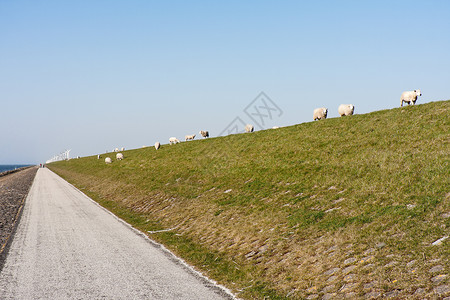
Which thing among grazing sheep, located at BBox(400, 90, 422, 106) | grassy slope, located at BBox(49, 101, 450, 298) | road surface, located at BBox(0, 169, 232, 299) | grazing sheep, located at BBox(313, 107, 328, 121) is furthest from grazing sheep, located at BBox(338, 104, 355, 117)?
road surface, located at BBox(0, 169, 232, 299)

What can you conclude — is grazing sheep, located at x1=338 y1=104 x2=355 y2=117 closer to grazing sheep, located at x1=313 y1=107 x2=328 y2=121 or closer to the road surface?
grazing sheep, located at x1=313 y1=107 x2=328 y2=121

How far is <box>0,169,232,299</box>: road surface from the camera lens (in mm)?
11156

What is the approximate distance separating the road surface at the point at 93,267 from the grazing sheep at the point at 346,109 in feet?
100.0

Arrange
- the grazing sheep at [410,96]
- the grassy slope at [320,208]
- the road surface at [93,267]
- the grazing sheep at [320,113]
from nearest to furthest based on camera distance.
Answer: the road surface at [93,267] < the grassy slope at [320,208] < the grazing sheep at [410,96] < the grazing sheep at [320,113]

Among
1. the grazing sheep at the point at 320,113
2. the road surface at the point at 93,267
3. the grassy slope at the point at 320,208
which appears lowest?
the road surface at the point at 93,267

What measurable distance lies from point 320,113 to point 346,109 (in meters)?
3.43

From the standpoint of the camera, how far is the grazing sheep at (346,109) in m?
41.5

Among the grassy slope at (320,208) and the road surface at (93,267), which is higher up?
the grassy slope at (320,208)

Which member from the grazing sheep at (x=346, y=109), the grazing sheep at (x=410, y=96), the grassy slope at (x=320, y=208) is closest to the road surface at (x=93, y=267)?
the grassy slope at (x=320, y=208)

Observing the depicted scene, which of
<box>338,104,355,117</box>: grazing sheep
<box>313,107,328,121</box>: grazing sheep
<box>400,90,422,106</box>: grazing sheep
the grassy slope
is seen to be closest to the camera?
the grassy slope

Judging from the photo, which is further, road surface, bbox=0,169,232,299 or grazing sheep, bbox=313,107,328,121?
grazing sheep, bbox=313,107,328,121

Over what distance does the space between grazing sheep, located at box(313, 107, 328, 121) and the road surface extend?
1191 inches

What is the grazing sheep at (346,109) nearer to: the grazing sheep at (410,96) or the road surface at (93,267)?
the grazing sheep at (410,96)

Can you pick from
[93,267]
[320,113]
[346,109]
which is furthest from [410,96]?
[93,267]
